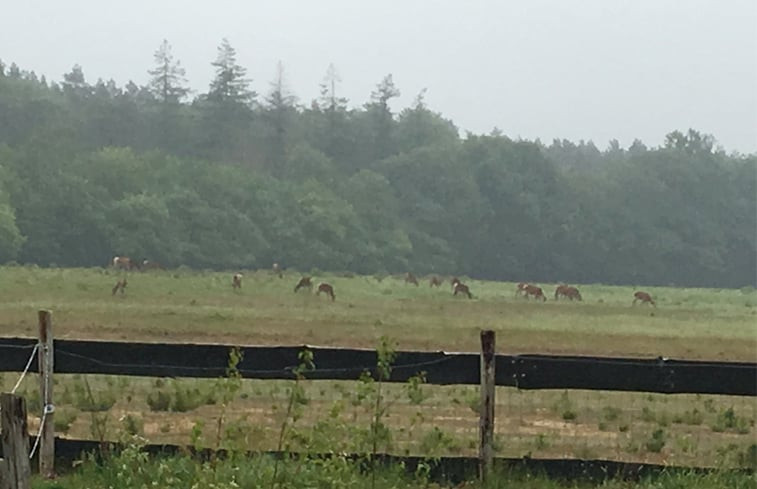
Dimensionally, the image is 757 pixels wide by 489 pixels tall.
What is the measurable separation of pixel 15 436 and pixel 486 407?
4.10m

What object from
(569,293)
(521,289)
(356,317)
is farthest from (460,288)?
(356,317)

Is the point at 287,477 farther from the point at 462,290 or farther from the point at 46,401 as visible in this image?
the point at 462,290

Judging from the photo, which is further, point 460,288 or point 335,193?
point 335,193

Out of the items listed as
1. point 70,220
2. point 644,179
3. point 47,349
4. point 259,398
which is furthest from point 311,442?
point 644,179

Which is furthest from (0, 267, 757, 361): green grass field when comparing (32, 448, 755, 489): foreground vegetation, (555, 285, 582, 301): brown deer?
(32, 448, 755, 489): foreground vegetation

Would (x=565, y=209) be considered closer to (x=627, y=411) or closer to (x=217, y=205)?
(x=217, y=205)

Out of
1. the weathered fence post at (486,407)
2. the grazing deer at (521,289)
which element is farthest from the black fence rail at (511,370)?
the grazing deer at (521,289)

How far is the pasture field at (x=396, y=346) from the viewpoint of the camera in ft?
35.4

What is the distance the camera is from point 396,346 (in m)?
9.07

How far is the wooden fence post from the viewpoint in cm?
880

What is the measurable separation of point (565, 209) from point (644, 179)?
1355 centimetres

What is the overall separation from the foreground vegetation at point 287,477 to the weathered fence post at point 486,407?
133 millimetres

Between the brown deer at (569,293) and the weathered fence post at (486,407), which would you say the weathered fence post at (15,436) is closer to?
the weathered fence post at (486,407)

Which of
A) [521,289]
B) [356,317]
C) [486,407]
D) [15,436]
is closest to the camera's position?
[15,436]
